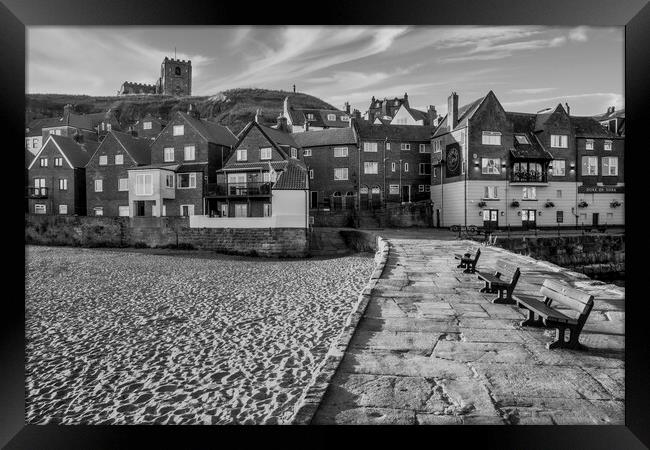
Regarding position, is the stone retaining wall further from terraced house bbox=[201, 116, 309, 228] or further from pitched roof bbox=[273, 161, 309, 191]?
pitched roof bbox=[273, 161, 309, 191]

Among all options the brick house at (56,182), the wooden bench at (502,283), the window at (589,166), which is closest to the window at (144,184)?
the brick house at (56,182)

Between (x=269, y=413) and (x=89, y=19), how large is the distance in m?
4.17

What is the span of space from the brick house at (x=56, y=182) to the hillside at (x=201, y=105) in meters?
50.4

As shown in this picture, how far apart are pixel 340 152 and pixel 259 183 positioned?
39.3 feet

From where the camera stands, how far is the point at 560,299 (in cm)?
534

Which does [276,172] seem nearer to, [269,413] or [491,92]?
[491,92]

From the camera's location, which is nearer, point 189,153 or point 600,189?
point 189,153

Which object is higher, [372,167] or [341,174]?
[372,167]

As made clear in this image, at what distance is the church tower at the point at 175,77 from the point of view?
101m

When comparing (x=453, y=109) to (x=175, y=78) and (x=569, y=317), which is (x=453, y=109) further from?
(x=175, y=78)

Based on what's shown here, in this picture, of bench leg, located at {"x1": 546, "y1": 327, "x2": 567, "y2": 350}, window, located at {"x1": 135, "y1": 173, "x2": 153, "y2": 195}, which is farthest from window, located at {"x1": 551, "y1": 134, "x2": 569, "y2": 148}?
bench leg, located at {"x1": 546, "y1": 327, "x2": 567, "y2": 350}

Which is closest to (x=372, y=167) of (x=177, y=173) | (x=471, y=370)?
(x=177, y=173)

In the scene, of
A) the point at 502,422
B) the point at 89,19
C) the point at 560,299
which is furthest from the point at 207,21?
the point at 560,299

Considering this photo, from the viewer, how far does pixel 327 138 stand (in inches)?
1553
